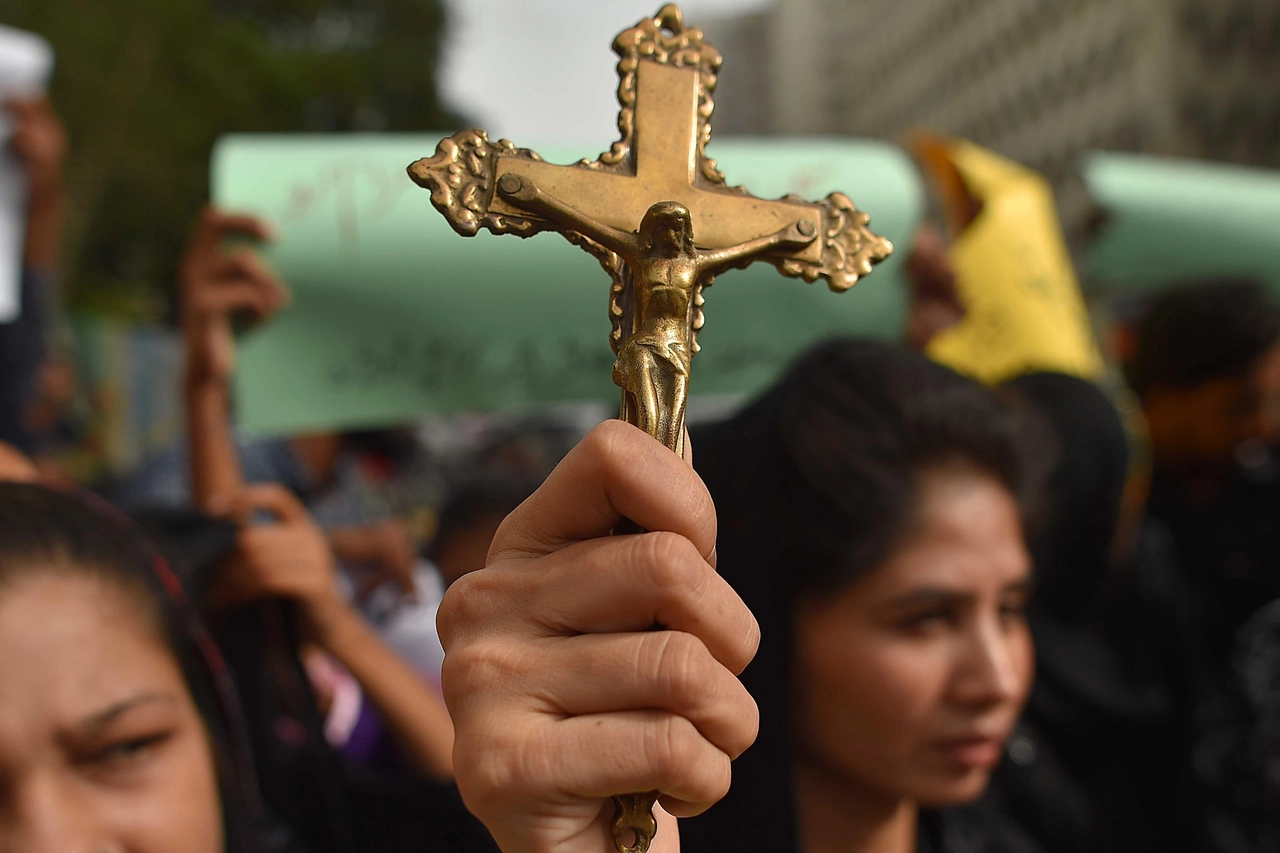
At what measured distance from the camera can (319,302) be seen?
2.11m

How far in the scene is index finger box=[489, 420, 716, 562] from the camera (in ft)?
2.27

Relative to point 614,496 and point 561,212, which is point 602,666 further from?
point 561,212

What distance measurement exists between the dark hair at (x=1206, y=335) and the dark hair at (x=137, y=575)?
2699 mm

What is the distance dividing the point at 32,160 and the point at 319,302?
2.31 ft

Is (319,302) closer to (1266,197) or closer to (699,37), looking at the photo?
(699,37)

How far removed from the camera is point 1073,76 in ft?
87.0

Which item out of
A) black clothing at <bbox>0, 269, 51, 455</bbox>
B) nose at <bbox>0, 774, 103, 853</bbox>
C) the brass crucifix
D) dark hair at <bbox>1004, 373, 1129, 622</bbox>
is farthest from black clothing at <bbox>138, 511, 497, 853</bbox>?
dark hair at <bbox>1004, 373, 1129, 622</bbox>

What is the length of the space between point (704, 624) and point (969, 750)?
0.91 meters

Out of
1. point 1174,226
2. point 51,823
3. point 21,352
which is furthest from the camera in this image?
point 1174,226

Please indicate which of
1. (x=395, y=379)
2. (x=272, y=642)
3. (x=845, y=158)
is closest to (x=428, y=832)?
(x=272, y=642)

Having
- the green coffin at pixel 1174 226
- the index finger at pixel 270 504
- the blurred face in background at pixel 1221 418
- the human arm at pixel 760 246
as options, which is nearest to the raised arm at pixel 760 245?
the human arm at pixel 760 246

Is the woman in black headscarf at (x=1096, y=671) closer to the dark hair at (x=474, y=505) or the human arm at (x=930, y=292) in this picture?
the human arm at (x=930, y=292)

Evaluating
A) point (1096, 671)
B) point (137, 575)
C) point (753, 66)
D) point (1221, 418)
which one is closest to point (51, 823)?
point (137, 575)

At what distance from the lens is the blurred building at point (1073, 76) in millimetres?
23219
